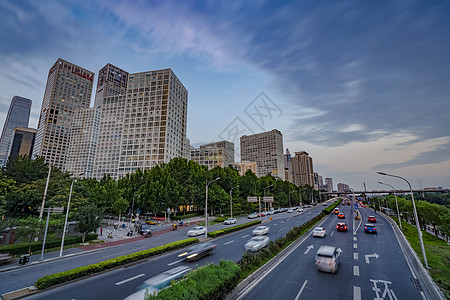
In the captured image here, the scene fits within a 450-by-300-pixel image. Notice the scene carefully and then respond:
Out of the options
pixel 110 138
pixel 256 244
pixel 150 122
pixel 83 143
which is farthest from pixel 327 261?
pixel 83 143

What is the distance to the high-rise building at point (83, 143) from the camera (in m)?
159

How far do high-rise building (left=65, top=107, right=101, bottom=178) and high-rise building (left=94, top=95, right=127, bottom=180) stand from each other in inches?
1589

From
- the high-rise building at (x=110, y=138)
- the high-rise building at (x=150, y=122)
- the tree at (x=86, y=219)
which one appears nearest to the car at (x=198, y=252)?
the tree at (x=86, y=219)

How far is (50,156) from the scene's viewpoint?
6860 inches

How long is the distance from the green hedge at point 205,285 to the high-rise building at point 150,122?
103 meters

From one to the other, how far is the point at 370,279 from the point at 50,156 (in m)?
226

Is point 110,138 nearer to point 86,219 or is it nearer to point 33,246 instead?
point 86,219

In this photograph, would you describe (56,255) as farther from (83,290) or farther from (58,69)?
(58,69)

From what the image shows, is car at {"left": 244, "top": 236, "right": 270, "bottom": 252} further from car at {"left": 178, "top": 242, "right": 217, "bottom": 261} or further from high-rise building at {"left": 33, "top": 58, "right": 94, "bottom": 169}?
high-rise building at {"left": 33, "top": 58, "right": 94, "bottom": 169}

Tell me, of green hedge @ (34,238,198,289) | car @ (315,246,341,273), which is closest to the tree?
green hedge @ (34,238,198,289)

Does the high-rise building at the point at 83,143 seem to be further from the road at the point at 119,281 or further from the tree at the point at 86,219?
the road at the point at 119,281

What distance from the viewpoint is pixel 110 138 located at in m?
128

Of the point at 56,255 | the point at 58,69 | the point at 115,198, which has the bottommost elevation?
the point at 56,255

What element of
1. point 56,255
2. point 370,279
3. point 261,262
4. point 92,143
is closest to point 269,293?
point 261,262
